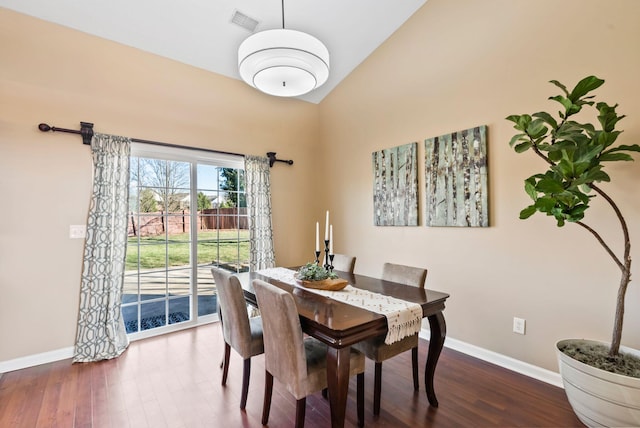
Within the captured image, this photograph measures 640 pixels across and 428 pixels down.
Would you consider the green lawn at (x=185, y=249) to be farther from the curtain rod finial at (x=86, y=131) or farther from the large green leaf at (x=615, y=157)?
the large green leaf at (x=615, y=157)

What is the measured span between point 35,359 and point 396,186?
3.88 metres

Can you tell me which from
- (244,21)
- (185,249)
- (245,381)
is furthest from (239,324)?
(244,21)

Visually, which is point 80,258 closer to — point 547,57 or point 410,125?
point 410,125

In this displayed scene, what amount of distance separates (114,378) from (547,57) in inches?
172

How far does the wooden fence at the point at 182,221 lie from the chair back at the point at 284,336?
225cm

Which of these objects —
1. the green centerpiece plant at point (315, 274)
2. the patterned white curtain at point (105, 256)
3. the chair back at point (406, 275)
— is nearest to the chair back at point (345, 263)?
the chair back at point (406, 275)

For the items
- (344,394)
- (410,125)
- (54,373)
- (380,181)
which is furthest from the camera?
(380,181)

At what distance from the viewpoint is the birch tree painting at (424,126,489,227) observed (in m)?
2.76

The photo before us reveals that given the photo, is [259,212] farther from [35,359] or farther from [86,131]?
[35,359]

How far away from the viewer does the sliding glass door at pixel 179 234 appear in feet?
11.1

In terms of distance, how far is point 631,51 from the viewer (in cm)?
204

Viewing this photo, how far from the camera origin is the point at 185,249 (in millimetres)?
3672

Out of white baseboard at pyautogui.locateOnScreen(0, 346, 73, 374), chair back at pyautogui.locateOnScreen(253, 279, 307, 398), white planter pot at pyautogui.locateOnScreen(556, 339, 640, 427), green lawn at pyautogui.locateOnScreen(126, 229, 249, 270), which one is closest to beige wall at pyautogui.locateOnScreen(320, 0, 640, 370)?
white planter pot at pyautogui.locateOnScreen(556, 339, 640, 427)

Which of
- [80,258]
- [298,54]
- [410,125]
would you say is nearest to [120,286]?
[80,258]
